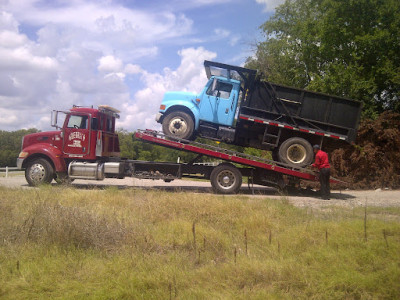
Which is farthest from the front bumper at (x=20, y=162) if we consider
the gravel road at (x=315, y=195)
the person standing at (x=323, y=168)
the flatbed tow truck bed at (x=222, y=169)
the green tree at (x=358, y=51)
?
the green tree at (x=358, y=51)

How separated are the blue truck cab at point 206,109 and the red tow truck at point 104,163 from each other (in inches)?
18.9

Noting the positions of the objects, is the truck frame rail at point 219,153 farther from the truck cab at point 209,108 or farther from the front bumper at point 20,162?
the front bumper at point 20,162

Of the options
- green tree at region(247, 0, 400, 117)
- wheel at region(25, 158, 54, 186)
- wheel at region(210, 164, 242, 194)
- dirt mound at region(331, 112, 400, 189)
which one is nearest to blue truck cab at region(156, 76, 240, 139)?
wheel at region(210, 164, 242, 194)

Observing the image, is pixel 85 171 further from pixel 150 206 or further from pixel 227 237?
pixel 227 237

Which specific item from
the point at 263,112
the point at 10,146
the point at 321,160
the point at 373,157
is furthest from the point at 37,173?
the point at 10,146

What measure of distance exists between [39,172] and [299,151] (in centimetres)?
842

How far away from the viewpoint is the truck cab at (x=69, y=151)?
38.4 feet

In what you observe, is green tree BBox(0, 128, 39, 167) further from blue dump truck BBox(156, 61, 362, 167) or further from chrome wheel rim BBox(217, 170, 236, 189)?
chrome wheel rim BBox(217, 170, 236, 189)

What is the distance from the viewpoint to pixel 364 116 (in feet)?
50.3

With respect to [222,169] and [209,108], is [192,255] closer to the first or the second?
[222,169]

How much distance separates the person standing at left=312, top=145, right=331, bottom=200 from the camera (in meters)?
10.8

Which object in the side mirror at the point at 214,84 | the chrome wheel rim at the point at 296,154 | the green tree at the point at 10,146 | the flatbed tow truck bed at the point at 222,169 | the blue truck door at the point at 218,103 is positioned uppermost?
the side mirror at the point at 214,84

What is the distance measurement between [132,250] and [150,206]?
2537 millimetres

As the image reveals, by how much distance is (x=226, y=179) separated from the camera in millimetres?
11352
